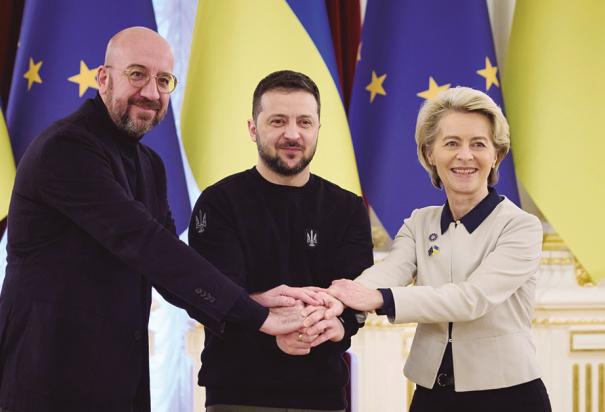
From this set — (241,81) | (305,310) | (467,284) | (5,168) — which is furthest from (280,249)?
(5,168)

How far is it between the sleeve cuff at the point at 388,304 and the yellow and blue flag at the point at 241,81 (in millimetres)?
1121

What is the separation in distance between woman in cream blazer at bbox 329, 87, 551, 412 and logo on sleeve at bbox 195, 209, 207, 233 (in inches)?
15.4

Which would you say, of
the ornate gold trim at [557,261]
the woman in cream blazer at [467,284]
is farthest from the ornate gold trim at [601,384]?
the woman in cream blazer at [467,284]

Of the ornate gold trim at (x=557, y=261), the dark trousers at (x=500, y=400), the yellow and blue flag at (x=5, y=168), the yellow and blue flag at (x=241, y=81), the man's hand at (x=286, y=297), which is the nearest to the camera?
the dark trousers at (x=500, y=400)

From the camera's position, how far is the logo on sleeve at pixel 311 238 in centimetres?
197

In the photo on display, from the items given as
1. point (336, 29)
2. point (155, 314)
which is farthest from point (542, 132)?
point (155, 314)

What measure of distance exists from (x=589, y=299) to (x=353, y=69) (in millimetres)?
1525

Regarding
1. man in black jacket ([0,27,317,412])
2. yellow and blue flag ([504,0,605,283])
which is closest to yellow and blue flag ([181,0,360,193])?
yellow and blue flag ([504,0,605,283])

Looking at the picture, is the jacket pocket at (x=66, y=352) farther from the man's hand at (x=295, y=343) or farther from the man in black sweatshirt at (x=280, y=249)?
the man's hand at (x=295, y=343)

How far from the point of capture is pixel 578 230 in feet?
10.2

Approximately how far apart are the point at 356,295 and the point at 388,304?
0.30 ft

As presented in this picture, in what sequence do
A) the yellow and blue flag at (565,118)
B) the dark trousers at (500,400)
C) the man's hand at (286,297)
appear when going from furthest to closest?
the yellow and blue flag at (565,118), the man's hand at (286,297), the dark trousers at (500,400)

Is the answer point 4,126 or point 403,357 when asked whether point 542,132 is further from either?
point 4,126

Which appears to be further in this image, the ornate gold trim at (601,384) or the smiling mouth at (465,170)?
the ornate gold trim at (601,384)
